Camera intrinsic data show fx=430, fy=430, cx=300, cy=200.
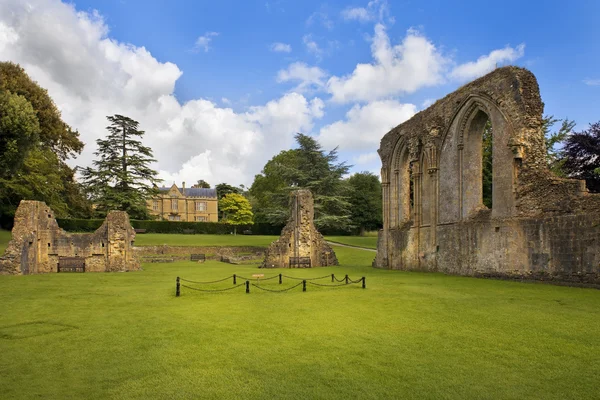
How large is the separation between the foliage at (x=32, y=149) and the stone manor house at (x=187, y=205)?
116 ft

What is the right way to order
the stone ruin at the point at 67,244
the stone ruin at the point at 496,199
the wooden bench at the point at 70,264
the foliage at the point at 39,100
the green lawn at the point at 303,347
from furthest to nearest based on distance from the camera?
the foliage at the point at 39,100 < the wooden bench at the point at 70,264 < the stone ruin at the point at 67,244 < the stone ruin at the point at 496,199 < the green lawn at the point at 303,347

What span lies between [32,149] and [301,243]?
1934 cm

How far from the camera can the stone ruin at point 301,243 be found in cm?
2395

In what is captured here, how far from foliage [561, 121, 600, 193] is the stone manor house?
60.5 metres

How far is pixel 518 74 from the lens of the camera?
606 inches

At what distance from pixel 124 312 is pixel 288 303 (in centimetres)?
365

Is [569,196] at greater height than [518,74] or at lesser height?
lesser

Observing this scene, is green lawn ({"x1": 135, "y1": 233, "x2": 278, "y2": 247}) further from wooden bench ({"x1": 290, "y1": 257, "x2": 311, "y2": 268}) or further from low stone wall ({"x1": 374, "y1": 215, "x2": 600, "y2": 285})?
low stone wall ({"x1": 374, "y1": 215, "x2": 600, "y2": 285})

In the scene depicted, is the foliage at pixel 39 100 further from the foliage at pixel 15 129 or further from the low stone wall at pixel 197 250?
the low stone wall at pixel 197 250

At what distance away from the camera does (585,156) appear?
28.5m

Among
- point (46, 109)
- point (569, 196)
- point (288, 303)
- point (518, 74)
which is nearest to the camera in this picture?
point (288, 303)

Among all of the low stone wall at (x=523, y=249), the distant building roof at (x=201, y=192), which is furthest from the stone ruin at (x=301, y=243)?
the distant building roof at (x=201, y=192)

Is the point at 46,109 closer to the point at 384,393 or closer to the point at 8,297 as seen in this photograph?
the point at 8,297

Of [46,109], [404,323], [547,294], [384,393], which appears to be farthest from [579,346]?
[46,109]
